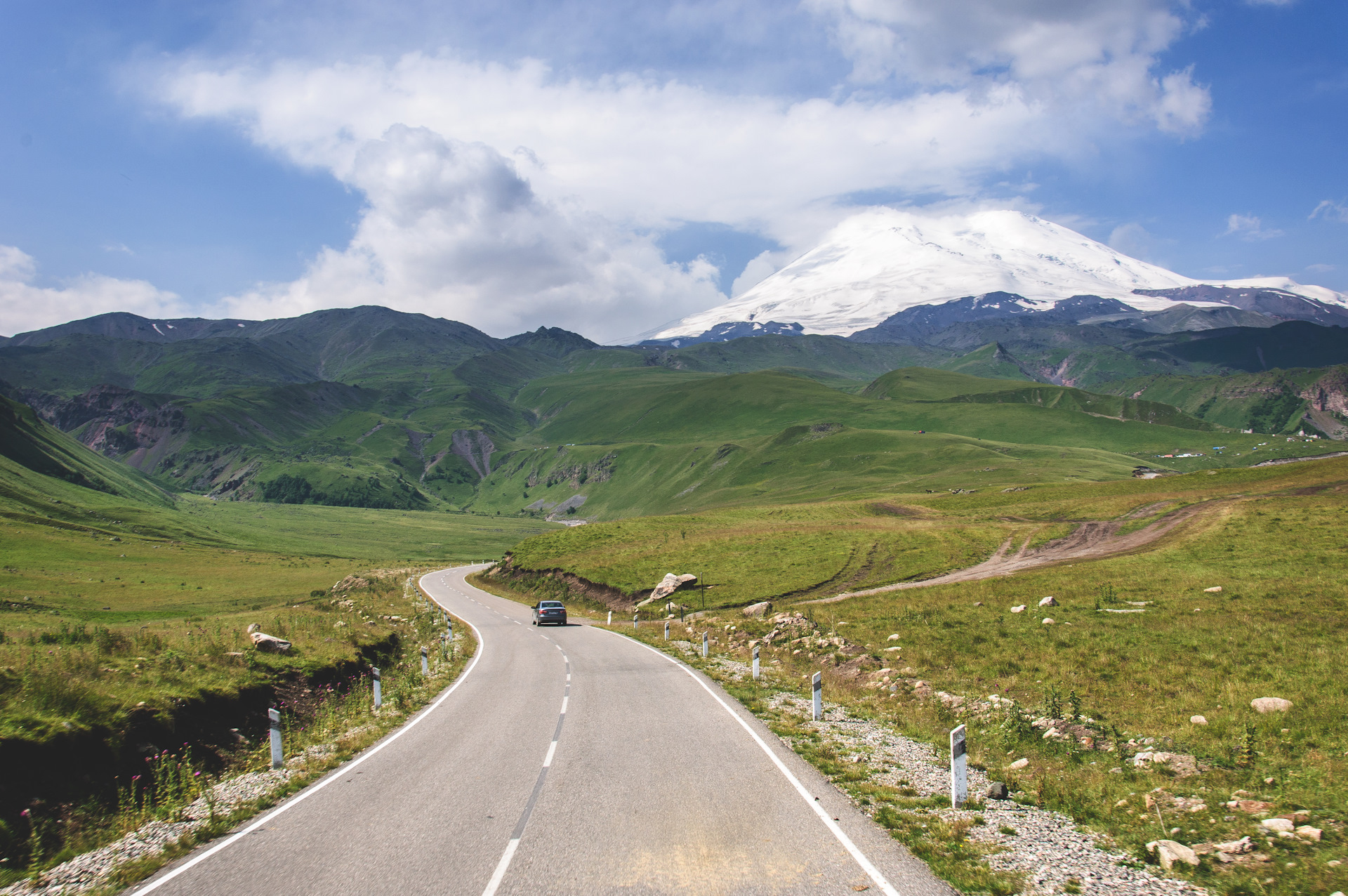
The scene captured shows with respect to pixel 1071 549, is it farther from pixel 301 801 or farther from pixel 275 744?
pixel 301 801

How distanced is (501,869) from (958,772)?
7.25 m

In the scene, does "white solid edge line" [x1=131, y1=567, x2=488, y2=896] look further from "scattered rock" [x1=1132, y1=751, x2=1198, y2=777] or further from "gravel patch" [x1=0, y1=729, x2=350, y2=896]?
"scattered rock" [x1=1132, y1=751, x2=1198, y2=777]

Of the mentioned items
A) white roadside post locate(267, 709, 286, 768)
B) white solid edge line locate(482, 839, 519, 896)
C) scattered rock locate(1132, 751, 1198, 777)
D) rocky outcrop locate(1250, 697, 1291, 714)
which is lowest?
white roadside post locate(267, 709, 286, 768)

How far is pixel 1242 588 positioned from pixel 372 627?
116ft

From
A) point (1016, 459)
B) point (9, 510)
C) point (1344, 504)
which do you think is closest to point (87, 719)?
point (1344, 504)

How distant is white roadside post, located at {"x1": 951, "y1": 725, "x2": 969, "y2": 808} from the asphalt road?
67.7 inches

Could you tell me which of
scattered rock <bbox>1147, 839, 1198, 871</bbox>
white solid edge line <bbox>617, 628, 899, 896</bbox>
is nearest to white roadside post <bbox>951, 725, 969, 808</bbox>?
white solid edge line <bbox>617, 628, 899, 896</bbox>

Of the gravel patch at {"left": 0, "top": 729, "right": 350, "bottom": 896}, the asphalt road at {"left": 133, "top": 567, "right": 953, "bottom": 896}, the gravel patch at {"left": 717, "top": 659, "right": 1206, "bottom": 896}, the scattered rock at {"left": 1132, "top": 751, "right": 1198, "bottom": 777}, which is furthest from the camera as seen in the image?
the scattered rock at {"left": 1132, "top": 751, "right": 1198, "bottom": 777}

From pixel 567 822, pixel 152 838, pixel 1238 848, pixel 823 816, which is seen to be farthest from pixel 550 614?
pixel 1238 848

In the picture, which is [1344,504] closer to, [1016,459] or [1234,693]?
[1234,693]

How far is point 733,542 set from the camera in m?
63.6

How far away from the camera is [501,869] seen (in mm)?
8969

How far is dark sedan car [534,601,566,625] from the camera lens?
4672 cm

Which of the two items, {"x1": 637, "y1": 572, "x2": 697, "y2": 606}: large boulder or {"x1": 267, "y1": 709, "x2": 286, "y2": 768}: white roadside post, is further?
{"x1": 637, "y1": 572, "x2": 697, "y2": 606}: large boulder
